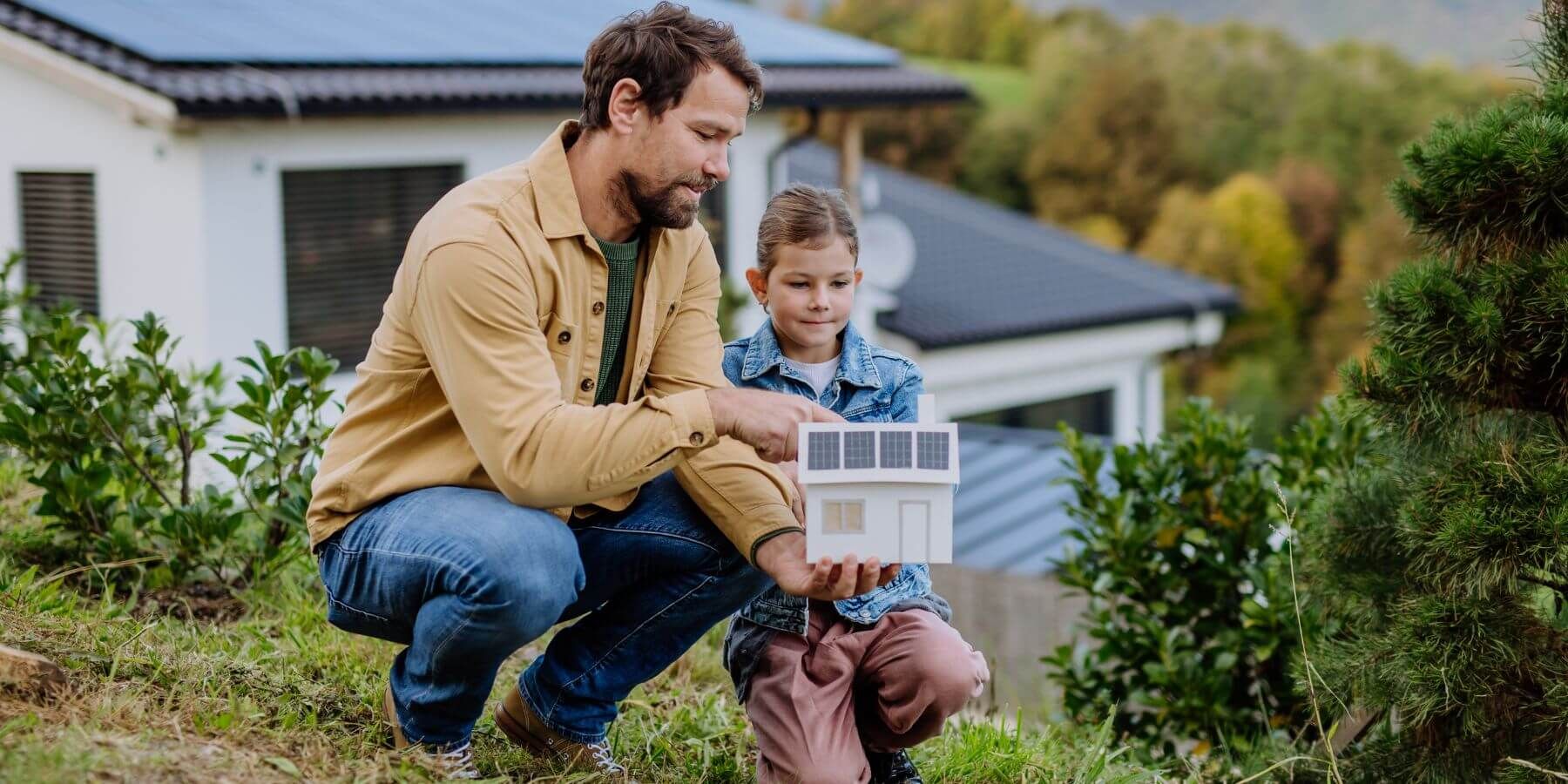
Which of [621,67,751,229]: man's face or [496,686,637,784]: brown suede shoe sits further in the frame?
[496,686,637,784]: brown suede shoe

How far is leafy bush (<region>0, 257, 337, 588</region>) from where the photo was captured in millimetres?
3881

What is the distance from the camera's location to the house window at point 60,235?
32.9ft

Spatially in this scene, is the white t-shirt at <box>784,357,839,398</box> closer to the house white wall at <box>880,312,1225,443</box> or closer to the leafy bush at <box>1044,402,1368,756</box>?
the leafy bush at <box>1044,402,1368,756</box>

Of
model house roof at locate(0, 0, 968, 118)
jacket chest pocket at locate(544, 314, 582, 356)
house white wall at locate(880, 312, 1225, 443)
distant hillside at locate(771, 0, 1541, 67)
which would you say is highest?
distant hillside at locate(771, 0, 1541, 67)

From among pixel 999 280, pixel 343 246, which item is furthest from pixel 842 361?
pixel 999 280

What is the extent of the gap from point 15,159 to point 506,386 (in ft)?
29.8

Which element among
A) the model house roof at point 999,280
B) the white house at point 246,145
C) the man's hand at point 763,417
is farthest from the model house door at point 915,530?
the model house roof at point 999,280

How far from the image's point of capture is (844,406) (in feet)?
10.6

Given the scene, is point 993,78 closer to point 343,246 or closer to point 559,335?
point 343,246

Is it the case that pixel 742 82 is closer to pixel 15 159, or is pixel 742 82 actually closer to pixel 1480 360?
pixel 1480 360

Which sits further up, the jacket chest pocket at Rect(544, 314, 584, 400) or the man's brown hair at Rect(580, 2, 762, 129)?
the man's brown hair at Rect(580, 2, 762, 129)

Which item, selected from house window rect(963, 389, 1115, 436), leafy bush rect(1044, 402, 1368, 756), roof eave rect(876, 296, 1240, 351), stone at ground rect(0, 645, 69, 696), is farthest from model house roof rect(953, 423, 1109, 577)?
stone at ground rect(0, 645, 69, 696)

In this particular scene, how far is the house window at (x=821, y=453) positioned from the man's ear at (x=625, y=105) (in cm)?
71

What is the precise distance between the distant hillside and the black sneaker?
57.3m
